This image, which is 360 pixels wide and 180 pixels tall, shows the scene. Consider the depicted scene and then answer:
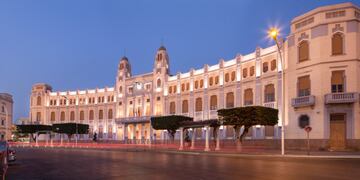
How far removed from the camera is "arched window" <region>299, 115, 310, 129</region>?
155 feet

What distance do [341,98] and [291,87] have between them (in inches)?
318

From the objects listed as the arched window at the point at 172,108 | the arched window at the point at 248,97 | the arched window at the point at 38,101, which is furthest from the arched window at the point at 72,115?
the arched window at the point at 248,97

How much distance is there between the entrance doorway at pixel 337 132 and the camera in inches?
1736

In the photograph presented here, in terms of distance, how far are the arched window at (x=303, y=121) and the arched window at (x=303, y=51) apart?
7.25 meters

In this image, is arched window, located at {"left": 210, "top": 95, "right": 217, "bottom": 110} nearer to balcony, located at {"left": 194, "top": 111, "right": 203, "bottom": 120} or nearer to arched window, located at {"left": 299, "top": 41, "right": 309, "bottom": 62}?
balcony, located at {"left": 194, "top": 111, "right": 203, "bottom": 120}

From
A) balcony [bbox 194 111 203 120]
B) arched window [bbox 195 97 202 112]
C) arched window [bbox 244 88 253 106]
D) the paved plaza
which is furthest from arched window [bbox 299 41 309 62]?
arched window [bbox 195 97 202 112]

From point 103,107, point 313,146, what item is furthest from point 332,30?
point 103,107

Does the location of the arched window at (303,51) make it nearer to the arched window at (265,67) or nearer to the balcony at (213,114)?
the arched window at (265,67)

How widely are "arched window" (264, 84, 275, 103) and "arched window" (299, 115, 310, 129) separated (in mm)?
8585

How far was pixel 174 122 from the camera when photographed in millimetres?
66562

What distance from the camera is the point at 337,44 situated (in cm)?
4531

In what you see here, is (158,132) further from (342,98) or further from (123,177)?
(123,177)

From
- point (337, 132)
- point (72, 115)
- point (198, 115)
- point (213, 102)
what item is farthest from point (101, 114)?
point (337, 132)

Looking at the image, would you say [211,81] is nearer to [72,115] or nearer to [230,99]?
[230,99]
